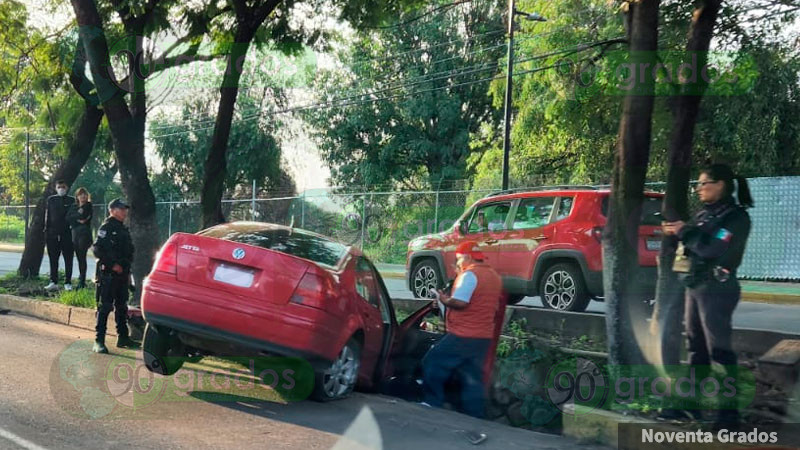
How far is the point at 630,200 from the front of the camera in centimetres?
629

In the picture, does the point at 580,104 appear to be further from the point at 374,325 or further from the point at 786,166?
the point at 374,325

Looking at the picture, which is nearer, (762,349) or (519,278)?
(762,349)

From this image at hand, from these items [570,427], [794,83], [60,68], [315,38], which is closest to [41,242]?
[60,68]

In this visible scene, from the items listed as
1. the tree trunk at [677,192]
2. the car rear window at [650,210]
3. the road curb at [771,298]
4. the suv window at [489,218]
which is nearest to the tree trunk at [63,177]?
the suv window at [489,218]

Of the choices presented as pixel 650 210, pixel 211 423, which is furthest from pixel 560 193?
pixel 211 423

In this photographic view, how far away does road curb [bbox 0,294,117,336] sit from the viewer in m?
10.0

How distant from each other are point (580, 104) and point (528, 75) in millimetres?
2663

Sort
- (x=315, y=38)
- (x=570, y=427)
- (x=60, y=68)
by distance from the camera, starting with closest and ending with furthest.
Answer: (x=570, y=427), (x=315, y=38), (x=60, y=68)

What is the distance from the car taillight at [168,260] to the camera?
6184 mm

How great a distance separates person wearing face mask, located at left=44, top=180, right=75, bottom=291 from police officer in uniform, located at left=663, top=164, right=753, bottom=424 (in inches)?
412

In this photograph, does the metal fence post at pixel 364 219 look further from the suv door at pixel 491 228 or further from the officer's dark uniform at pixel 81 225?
the suv door at pixel 491 228

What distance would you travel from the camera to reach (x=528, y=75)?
23312 millimetres

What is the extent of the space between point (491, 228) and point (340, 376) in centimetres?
566

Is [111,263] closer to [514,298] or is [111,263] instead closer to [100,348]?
[100,348]
